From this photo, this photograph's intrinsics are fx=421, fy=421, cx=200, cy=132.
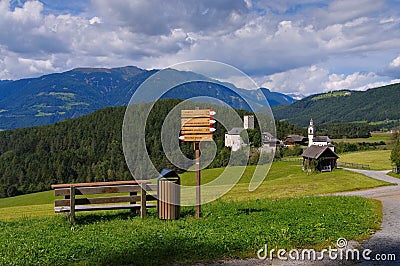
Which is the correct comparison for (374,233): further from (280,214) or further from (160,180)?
(160,180)

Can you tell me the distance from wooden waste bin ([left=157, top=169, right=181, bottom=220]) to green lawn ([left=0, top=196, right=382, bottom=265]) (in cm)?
37

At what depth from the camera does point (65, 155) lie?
16725 centimetres

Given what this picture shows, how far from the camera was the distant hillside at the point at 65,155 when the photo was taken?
151175mm

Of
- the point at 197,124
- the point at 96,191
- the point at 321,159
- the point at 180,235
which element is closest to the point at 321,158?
the point at 321,159

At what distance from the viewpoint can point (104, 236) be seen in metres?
12.1

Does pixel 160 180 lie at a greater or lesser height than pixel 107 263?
greater

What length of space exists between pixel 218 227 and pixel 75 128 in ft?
635

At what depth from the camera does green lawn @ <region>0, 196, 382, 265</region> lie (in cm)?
1020

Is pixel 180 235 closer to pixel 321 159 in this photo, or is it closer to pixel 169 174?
pixel 169 174

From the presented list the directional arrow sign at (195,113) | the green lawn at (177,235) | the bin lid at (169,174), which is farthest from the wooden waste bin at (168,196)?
the directional arrow sign at (195,113)

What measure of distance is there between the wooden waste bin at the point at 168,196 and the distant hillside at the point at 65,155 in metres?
108

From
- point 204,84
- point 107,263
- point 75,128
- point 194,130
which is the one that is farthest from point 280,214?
point 75,128

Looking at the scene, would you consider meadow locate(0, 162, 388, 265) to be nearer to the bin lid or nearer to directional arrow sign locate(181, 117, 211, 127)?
the bin lid

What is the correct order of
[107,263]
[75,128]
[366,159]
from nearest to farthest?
[107,263] < [366,159] < [75,128]
